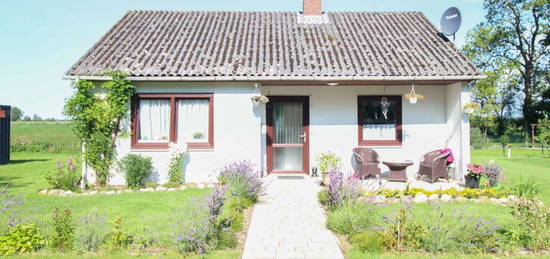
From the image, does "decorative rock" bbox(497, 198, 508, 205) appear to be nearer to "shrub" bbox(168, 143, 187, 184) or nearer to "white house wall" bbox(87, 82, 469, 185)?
"white house wall" bbox(87, 82, 469, 185)

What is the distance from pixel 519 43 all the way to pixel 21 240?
126 ft

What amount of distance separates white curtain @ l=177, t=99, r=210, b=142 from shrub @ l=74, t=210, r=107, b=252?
5.46 meters

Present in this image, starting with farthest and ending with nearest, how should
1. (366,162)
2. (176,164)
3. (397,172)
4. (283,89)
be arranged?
(283,89), (366,162), (397,172), (176,164)

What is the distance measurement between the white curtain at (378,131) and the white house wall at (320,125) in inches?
13.8

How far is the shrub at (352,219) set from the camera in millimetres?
5211

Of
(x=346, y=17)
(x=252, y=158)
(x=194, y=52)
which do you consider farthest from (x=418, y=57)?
(x=194, y=52)

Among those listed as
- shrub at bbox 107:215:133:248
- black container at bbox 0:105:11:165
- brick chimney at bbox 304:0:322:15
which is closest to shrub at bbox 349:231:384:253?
shrub at bbox 107:215:133:248

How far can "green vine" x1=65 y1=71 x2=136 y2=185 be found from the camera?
9164mm

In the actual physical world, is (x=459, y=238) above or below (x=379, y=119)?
below

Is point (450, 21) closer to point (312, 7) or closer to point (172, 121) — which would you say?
point (312, 7)

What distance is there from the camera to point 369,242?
4617 millimetres

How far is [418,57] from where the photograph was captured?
35.0 feet

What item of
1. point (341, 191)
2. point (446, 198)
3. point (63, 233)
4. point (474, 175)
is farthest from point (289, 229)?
point (474, 175)

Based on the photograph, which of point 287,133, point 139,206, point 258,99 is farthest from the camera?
point 287,133
